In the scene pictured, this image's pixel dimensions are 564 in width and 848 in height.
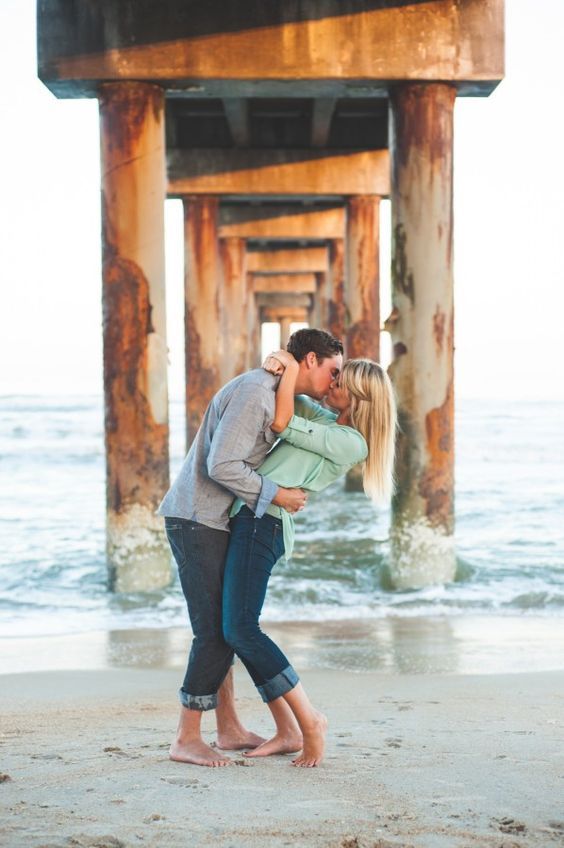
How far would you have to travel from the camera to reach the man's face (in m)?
3.58

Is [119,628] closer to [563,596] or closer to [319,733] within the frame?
[563,596]

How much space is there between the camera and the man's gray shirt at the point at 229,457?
3.41 meters

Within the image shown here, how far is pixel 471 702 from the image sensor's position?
448 centimetres

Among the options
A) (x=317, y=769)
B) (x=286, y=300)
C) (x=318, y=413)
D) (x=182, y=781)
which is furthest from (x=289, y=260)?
(x=182, y=781)

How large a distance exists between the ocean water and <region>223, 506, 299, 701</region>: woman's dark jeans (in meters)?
3.61

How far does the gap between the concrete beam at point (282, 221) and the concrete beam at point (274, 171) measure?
167 inches

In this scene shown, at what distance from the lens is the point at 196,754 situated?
3.45 m

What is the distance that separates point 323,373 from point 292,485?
379 mm

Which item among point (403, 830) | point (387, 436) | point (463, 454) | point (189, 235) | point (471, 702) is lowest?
point (463, 454)

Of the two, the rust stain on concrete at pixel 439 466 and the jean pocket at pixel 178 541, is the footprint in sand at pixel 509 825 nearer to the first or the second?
the jean pocket at pixel 178 541

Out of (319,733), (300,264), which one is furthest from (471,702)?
(300,264)

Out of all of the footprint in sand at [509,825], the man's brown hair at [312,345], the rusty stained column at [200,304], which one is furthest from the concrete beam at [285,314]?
the footprint in sand at [509,825]

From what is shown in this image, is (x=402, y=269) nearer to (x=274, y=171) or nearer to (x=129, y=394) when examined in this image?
(x=129, y=394)

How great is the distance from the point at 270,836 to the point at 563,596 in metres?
5.39
